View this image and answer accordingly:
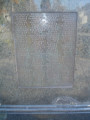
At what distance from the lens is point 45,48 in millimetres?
3145

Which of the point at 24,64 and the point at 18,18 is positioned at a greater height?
the point at 18,18

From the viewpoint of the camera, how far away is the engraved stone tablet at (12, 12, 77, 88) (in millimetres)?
3039

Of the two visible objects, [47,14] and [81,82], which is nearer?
[47,14]

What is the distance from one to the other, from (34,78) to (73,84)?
2.11 ft

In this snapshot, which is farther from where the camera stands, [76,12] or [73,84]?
[73,84]

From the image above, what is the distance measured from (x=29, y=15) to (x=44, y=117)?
153cm

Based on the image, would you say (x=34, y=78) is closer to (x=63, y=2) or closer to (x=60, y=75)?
(x=60, y=75)

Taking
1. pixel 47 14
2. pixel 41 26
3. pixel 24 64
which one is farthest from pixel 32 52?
pixel 47 14

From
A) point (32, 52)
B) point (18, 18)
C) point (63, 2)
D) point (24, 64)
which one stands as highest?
point (63, 2)

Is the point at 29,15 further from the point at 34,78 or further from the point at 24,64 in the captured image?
the point at 34,78

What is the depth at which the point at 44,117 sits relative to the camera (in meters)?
2.89

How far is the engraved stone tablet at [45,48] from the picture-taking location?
3039 millimetres

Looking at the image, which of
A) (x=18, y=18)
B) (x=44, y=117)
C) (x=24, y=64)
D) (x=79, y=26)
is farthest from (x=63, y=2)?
(x=44, y=117)

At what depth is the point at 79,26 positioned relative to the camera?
307 centimetres
